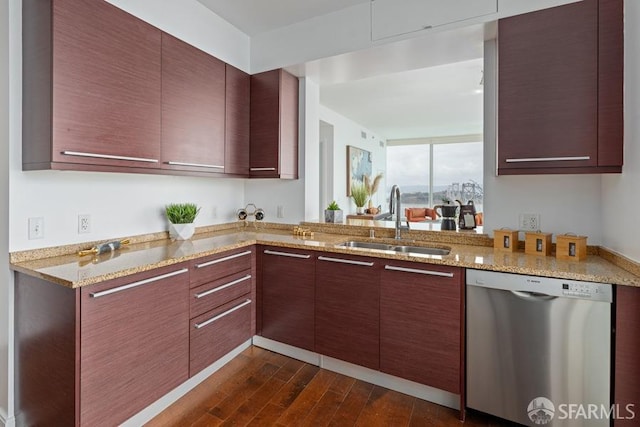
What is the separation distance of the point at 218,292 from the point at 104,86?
1342 millimetres

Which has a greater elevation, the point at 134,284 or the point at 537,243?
the point at 537,243

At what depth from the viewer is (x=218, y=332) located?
6.99 ft

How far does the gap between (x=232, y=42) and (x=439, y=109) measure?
3.91 meters

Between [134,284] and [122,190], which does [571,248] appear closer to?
[134,284]

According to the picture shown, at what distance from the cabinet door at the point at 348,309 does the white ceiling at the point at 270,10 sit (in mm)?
1828

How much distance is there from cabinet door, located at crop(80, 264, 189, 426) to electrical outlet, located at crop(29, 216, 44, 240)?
601 mm

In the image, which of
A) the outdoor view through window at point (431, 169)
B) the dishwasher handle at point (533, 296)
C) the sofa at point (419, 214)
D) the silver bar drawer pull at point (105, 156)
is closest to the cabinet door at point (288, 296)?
the silver bar drawer pull at point (105, 156)

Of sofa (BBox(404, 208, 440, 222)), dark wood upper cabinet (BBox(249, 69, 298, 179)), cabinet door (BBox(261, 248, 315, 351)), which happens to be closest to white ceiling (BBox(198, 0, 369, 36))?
dark wood upper cabinet (BBox(249, 69, 298, 179))

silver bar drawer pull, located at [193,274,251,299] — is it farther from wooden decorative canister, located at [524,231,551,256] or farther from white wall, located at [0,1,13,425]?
wooden decorative canister, located at [524,231,551,256]

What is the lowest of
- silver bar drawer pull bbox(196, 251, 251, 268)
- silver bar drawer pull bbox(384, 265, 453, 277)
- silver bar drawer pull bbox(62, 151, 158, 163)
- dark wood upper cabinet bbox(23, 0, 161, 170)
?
silver bar drawer pull bbox(384, 265, 453, 277)

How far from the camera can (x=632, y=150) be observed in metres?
1.55

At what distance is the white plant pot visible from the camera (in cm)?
234

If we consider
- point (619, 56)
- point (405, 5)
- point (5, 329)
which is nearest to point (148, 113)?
point (5, 329)

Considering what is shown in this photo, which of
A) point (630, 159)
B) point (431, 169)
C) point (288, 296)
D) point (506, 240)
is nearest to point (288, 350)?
point (288, 296)
